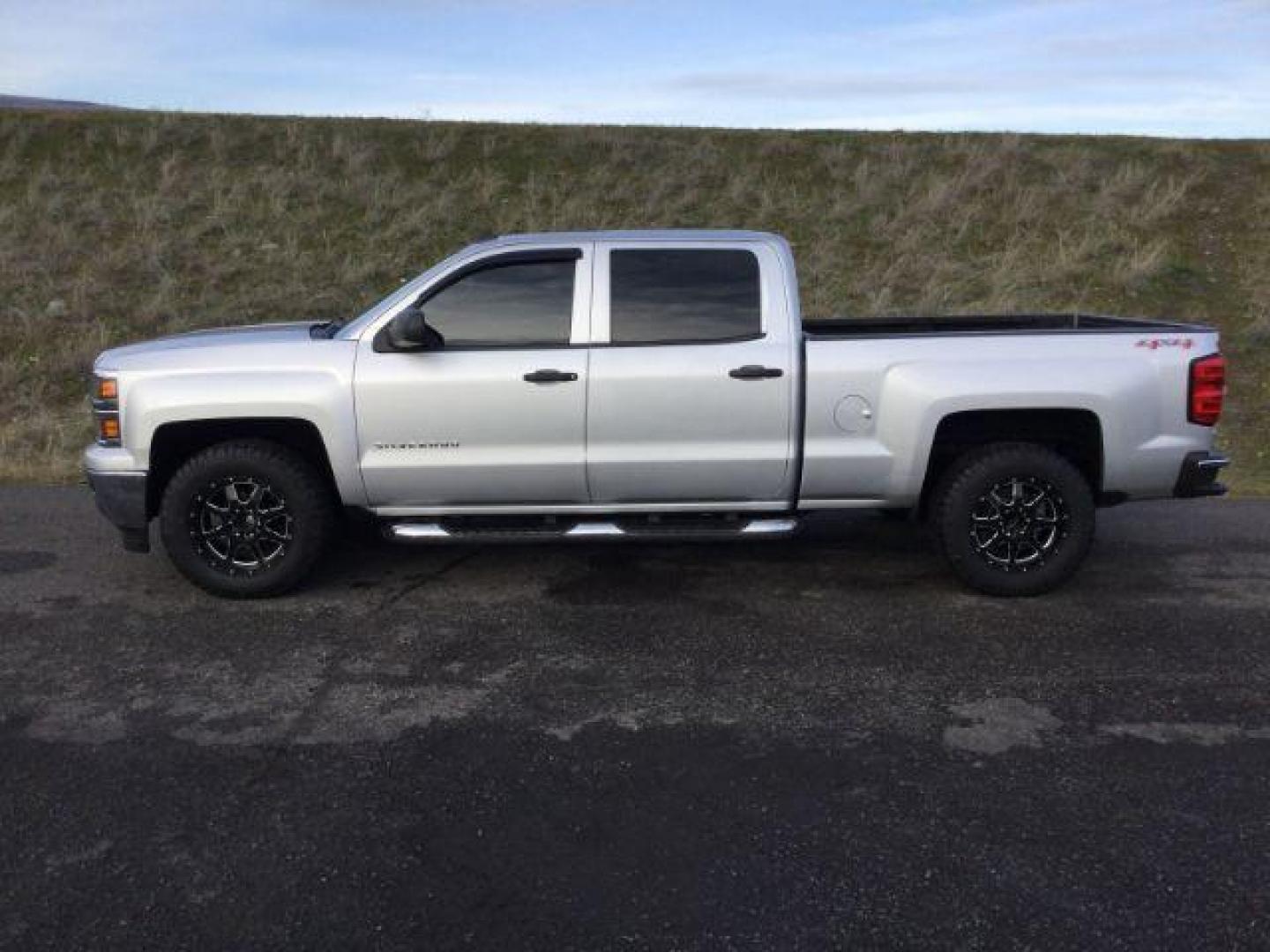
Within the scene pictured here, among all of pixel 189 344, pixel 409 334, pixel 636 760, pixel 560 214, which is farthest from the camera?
pixel 560 214

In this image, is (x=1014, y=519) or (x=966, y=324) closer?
(x=1014, y=519)

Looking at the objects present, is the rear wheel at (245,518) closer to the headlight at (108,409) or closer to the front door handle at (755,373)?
the headlight at (108,409)

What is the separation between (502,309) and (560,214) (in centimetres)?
1491

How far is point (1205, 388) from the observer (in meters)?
5.45

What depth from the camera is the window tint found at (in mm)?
5641

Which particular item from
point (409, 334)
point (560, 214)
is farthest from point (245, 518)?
point (560, 214)

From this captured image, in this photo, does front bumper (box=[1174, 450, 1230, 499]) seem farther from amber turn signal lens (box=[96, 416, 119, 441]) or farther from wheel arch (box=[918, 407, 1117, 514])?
→ amber turn signal lens (box=[96, 416, 119, 441])

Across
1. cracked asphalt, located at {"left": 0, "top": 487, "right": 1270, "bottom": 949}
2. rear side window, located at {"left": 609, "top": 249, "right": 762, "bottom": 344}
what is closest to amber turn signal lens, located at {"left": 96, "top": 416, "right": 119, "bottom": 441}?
cracked asphalt, located at {"left": 0, "top": 487, "right": 1270, "bottom": 949}

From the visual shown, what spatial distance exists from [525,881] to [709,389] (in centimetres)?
295

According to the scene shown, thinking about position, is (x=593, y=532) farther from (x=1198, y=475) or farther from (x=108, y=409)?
(x=1198, y=475)

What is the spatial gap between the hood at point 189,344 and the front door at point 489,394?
22.2 inches

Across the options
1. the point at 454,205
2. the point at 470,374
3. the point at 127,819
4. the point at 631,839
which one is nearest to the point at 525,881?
the point at 631,839

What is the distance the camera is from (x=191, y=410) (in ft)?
18.1

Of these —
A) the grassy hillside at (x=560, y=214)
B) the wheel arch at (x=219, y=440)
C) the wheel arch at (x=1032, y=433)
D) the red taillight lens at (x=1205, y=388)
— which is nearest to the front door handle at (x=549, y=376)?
the wheel arch at (x=219, y=440)
